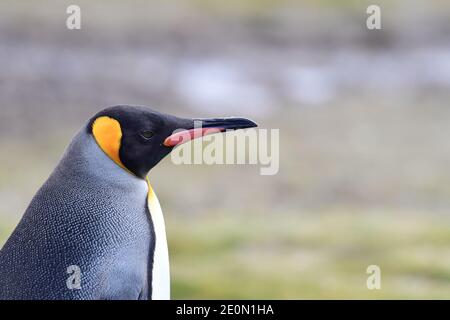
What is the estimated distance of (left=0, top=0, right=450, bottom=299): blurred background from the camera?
331 inches

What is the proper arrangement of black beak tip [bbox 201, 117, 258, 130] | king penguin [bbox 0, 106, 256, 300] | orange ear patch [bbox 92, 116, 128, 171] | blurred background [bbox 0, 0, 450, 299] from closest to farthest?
1. king penguin [bbox 0, 106, 256, 300]
2. orange ear patch [bbox 92, 116, 128, 171]
3. black beak tip [bbox 201, 117, 258, 130]
4. blurred background [bbox 0, 0, 450, 299]

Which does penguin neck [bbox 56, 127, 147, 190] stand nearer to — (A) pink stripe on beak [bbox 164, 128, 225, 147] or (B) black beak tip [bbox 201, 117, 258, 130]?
(A) pink stripe on beak [bbox 164, 128, 225, 147]

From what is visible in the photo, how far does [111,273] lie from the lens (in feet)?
9.09

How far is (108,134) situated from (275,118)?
1085cm

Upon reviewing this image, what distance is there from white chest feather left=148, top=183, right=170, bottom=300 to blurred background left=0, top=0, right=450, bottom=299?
3.94 m

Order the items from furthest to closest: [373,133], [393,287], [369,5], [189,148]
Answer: [369,5], [373,133], [189,148], [393,287]

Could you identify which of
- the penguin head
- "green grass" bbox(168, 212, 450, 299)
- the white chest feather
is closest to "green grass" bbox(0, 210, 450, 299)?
"green grass" bbox(168, 212, 450, 299)

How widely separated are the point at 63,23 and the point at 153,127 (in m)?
13.4

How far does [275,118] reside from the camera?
44.9 feet

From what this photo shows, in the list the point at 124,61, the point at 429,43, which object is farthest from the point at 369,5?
the point at 124,61

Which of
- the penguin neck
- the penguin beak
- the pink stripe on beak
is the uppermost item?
the penguin beak

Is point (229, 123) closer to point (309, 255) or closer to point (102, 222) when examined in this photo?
point (102, 222)

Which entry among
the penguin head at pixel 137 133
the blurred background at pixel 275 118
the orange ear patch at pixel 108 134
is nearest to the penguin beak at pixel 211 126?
the penguin head at pixel 137 133

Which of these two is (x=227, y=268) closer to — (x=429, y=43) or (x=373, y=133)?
(x=373, y=133)
